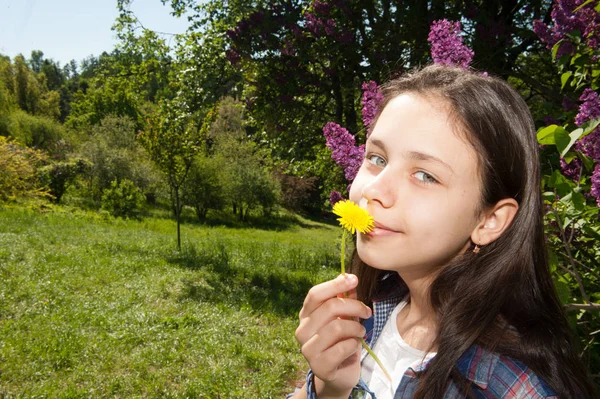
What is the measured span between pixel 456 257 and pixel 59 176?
982 inches

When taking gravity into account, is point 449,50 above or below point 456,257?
above

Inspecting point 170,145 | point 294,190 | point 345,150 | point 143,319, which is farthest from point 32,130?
point 345,150

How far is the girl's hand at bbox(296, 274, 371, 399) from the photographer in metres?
1.00

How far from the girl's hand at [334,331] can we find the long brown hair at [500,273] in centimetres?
20

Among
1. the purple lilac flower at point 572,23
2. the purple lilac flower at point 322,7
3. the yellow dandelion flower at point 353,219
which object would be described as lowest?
the yellow dandelion flower at point 353,219

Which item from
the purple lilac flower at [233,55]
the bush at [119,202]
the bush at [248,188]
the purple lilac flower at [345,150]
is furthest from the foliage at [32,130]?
the purple lilac flower at [345,150]

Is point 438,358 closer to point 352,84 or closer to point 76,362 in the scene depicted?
point 76,362

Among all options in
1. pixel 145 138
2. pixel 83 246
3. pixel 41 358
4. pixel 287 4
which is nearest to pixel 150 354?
pixel 41 358

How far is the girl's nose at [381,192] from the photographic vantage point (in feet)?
3.33

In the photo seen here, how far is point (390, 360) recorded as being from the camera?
127cm

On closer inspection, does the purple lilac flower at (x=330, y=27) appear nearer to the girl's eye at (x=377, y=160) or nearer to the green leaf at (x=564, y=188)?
the green leaf at (x=564, y=188)

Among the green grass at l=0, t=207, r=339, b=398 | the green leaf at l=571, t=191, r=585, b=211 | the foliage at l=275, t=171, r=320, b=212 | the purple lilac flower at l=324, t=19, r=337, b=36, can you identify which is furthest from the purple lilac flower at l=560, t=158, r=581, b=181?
the foliage at l=275, t=171, r=320, b=212

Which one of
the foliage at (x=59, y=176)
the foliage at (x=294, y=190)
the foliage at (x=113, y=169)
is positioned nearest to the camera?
the foliage at (x=59, y=176)

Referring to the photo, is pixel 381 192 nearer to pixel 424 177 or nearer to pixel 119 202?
pixel 424 177
